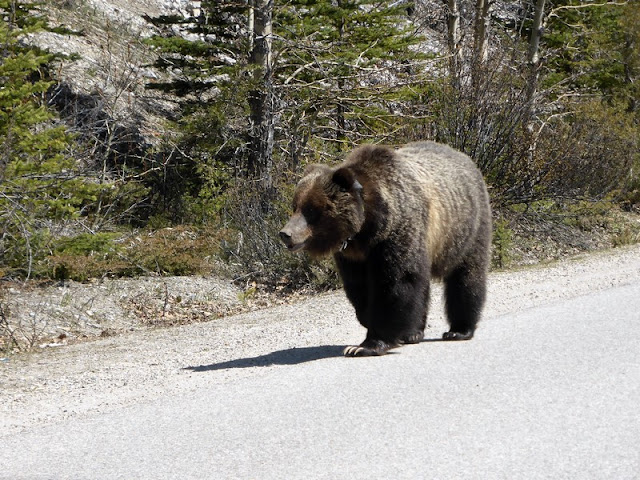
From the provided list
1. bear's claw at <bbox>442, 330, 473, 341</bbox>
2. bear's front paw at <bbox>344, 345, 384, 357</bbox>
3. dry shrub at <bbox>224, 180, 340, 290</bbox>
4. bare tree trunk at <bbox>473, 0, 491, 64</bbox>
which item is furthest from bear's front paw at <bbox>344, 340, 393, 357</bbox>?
bare tree trunk at <bbox>473, 0, 491, 64</bbox>

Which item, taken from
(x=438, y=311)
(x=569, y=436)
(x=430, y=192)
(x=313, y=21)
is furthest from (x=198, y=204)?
(x=569, y=436)

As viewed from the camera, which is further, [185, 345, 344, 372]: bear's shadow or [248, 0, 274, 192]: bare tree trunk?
[248, 0, 274, 192]: bare tree trunk

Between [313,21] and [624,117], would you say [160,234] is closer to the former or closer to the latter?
[313,21]

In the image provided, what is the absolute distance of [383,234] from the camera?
24.1 feet

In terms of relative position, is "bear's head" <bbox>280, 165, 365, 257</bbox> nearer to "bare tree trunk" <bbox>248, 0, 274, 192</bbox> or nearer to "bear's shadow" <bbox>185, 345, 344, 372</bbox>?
"bear's shadow" <bbox>185, 345, 344, 372</bbox>

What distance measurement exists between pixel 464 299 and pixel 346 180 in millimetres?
1984

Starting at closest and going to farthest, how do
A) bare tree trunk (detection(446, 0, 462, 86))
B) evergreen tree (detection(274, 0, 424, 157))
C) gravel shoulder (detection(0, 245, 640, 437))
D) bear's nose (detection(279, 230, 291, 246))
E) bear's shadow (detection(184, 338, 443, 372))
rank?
gravel shoulder (detection(0, 245, 640, 437)), bear's nose (detection(279, 230, 291, 246)), bear's shadow (detection(184, 338, 443, 372)), bare tree trunk (detection(446, 0, 462, 86)), evergreen tree (detection(274, 0, 424, 157))

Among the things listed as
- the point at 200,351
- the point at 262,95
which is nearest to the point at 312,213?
the point at 200,351

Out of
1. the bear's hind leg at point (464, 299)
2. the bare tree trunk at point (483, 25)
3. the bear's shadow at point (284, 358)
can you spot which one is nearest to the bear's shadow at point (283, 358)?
the bear's shadow at point (284, 358)

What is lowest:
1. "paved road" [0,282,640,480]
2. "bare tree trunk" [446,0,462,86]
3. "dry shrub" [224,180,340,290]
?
"dry shrub" [224,180,340,290]

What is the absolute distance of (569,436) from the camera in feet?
17.3

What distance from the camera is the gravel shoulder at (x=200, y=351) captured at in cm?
649

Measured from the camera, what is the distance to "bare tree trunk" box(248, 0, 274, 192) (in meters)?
17.3

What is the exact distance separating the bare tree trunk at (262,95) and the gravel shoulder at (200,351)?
5863 mm
